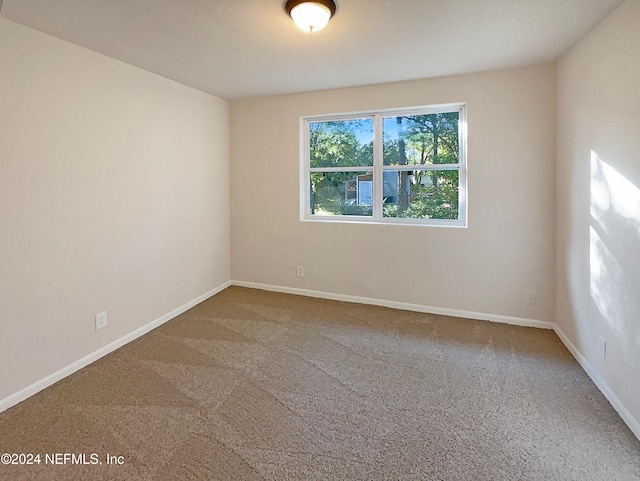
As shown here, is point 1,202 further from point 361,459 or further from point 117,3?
point 361,459

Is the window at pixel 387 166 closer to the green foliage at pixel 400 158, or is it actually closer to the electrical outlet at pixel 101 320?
the green foliage at pixel 400 158

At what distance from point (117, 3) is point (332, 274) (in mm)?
3018

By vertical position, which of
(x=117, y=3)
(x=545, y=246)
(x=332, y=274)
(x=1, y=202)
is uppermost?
(x=117, y=3)

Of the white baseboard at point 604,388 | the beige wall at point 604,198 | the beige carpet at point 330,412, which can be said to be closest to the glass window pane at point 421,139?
the beige wall at point 604,198

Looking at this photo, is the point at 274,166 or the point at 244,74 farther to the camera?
the point at 274,166

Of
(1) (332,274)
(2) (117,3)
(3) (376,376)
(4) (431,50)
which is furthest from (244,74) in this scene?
(3) (376,376)

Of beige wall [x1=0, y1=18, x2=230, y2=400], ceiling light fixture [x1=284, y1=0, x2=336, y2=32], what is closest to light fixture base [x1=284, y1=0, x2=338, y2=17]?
ceiling light fixture [x1=284, y1=0, x2=336, y2=32]

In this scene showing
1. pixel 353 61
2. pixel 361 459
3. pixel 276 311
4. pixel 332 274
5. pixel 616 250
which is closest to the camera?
pixel 361 459

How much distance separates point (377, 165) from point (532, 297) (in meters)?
2.02

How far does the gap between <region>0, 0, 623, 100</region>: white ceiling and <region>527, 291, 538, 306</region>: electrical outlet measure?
80.6 inches

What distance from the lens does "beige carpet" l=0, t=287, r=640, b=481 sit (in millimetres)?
1652

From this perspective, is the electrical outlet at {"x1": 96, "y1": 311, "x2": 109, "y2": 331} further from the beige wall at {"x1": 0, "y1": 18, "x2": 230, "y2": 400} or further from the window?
the window

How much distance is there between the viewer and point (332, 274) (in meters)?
4.05

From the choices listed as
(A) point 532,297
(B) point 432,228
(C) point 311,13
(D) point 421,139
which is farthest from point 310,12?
(A) point 532,297
